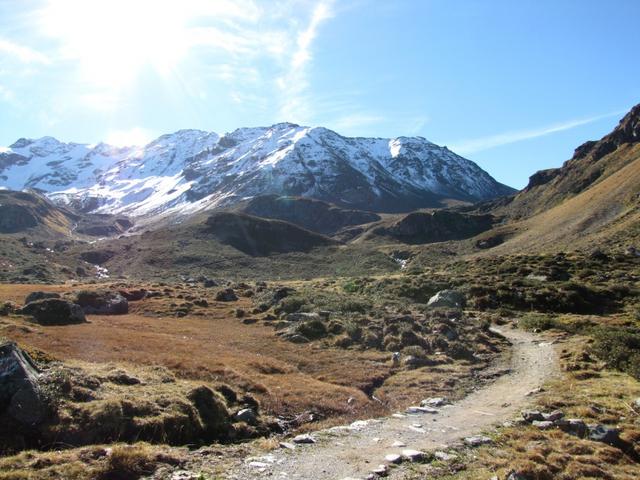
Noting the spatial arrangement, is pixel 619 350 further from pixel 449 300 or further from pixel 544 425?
pixel 449 300

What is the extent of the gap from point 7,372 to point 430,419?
15165 mm

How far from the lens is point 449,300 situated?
5681 centimetres

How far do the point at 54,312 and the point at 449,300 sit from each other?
139ft

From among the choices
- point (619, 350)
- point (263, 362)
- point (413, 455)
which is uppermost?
point (263, 362)

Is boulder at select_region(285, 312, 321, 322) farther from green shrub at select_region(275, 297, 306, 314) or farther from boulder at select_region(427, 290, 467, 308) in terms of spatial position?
boulder at select_region(427, 290, 467, 308)

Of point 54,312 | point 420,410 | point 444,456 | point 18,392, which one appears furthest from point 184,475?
point 54,312

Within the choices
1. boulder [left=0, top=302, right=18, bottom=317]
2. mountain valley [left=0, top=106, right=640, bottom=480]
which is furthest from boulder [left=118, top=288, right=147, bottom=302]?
boulder [left=0, top=302, right=18, bottom=317]

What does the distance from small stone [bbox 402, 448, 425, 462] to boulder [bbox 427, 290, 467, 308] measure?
42541 mm

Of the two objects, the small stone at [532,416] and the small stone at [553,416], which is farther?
the small stone at [532,416]

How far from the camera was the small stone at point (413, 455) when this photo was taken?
14.4 meters

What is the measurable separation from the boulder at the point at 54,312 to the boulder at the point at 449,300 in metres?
38.7

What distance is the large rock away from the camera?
45.5 feet

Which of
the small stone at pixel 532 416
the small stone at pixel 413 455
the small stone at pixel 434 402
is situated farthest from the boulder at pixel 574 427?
the small stone at pixel 434 402

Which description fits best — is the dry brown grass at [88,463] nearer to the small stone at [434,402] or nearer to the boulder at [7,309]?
the small stone at [434,402]
